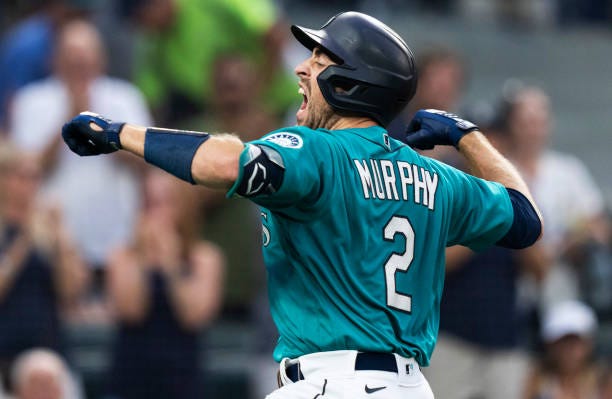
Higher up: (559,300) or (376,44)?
(376,44)

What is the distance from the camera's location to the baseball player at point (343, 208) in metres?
4.14

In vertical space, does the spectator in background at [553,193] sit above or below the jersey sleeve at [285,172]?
below

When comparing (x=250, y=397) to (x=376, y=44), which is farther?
(x=250, y=397)

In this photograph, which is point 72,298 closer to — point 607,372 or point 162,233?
point 162,233

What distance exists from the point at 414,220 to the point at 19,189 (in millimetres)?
3562

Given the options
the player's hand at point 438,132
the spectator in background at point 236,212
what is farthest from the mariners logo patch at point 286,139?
the spectator in background at point 236,212

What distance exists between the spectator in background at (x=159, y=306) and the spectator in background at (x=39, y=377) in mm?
428

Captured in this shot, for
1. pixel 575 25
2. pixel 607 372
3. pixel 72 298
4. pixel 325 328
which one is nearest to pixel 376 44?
pixel 325 328

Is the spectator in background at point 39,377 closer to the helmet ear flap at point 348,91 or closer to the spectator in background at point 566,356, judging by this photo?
the spectator in background at point 566,356

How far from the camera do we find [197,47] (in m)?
9.26

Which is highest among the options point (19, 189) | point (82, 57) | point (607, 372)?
point (82, 57)

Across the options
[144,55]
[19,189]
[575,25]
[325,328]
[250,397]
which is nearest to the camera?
[325,328]

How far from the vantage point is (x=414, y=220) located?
14.7 feet

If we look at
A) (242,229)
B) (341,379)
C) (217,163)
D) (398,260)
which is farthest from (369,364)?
(242,229)
